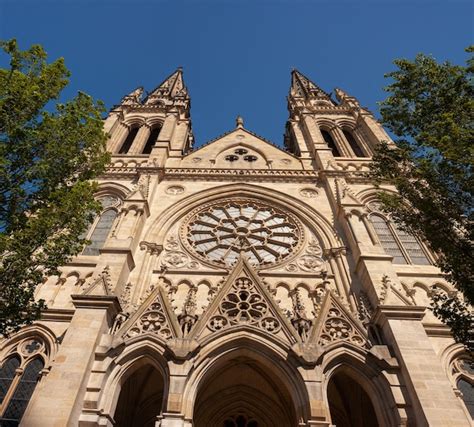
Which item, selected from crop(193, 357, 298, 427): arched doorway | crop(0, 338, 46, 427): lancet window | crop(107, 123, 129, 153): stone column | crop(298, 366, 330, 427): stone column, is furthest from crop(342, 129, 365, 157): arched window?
crop(0, 338, 46, 427): lancet window

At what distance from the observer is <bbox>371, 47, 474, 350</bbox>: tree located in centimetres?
767

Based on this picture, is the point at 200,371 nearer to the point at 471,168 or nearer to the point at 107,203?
the point at 471,168

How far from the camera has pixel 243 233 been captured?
15359 mm

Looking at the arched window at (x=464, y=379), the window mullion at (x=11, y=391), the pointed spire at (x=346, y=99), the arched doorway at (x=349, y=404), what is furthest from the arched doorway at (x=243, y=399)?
the pointed spire at (x=346, y=99)

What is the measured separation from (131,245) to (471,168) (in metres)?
10.3

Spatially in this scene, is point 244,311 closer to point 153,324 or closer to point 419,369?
point 153,324

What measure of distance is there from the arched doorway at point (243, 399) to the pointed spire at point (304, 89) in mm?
24502

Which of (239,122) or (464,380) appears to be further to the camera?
(239,122)

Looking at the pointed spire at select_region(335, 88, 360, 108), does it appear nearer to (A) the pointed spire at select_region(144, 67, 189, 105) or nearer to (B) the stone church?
(B) the stone church

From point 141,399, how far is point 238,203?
9387mm

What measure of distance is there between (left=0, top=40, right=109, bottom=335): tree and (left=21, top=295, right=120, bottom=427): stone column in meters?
1.17

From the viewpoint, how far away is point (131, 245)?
12.4m

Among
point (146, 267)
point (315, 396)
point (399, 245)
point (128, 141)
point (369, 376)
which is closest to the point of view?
point (315, 396)

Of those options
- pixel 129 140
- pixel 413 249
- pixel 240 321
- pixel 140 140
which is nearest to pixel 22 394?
pixel 240 321
